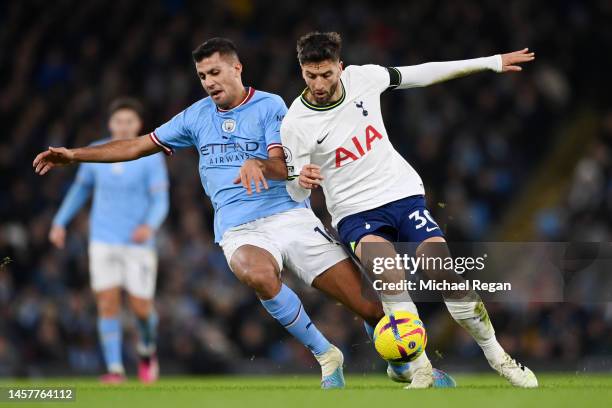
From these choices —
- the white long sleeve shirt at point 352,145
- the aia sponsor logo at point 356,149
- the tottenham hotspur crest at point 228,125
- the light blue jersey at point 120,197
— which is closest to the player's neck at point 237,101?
the tottenham hotspur crest at point 228,125

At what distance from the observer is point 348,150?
23.8ft

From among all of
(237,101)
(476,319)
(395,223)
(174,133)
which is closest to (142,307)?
(174,133)

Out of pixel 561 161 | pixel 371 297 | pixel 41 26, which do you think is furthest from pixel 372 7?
pixel 371 297

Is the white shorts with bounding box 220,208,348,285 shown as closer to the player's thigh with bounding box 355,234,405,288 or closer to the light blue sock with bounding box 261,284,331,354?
the light blue sock with bounding box 261,284,331,354

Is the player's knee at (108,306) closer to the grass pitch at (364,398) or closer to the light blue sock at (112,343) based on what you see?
the light blue sock at (112,343)

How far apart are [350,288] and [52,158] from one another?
211 centimetres

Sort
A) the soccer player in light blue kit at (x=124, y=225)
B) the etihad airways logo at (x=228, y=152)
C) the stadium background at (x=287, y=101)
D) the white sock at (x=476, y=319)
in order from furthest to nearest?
the stadium background at (x=287, y=101) → the soccer player in light blue kit at (x=124, y=225) → the etihad airways logo at (x=228, y=152) → the white sock at (x=476, y=319)

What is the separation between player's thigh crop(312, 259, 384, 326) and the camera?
763cm

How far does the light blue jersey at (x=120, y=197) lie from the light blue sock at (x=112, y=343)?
0.77 meters

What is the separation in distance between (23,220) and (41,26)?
3.91 meters

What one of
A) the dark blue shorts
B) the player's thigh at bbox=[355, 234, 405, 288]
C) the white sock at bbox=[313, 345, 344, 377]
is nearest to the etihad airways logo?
the dark blue shorts

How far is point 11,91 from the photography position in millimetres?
17422

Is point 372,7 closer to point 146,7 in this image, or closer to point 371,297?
point 146,7

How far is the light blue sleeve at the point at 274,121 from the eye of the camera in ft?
24.7
